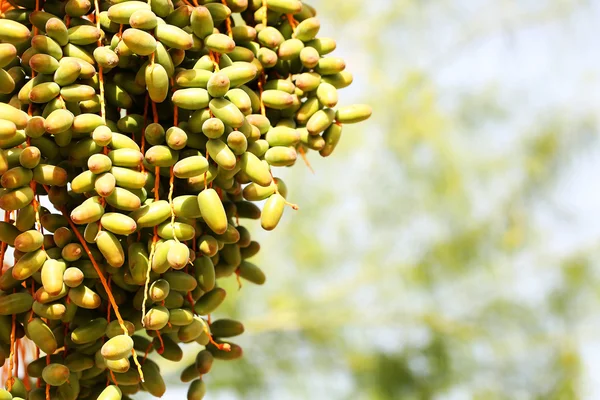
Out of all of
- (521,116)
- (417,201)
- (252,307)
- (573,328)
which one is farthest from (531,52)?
(252,307)

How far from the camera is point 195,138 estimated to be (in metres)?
0.54

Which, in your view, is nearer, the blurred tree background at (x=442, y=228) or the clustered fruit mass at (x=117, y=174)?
the clustered fruit mass at (x=117, y=174)

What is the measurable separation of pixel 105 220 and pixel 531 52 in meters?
2.48

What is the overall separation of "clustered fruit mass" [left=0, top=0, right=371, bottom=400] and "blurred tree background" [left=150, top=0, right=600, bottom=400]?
61.8 inches

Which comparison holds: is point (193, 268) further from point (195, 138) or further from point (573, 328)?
point (573, 328)

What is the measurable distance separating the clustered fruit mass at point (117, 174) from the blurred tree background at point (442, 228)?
157cm

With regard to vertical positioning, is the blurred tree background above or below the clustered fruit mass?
below

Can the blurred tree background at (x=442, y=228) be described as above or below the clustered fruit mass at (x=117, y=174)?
below

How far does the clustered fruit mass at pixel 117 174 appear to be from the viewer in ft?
1.64

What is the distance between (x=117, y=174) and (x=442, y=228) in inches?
83.6

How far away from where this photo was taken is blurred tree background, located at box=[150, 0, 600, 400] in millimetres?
2314

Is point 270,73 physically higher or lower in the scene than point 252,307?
higher

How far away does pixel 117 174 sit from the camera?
1.65ft

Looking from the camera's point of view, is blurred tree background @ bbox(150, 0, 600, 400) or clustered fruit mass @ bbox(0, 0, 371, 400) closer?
clustered fruit mass @ bbox(0, 0, 371, 400)
